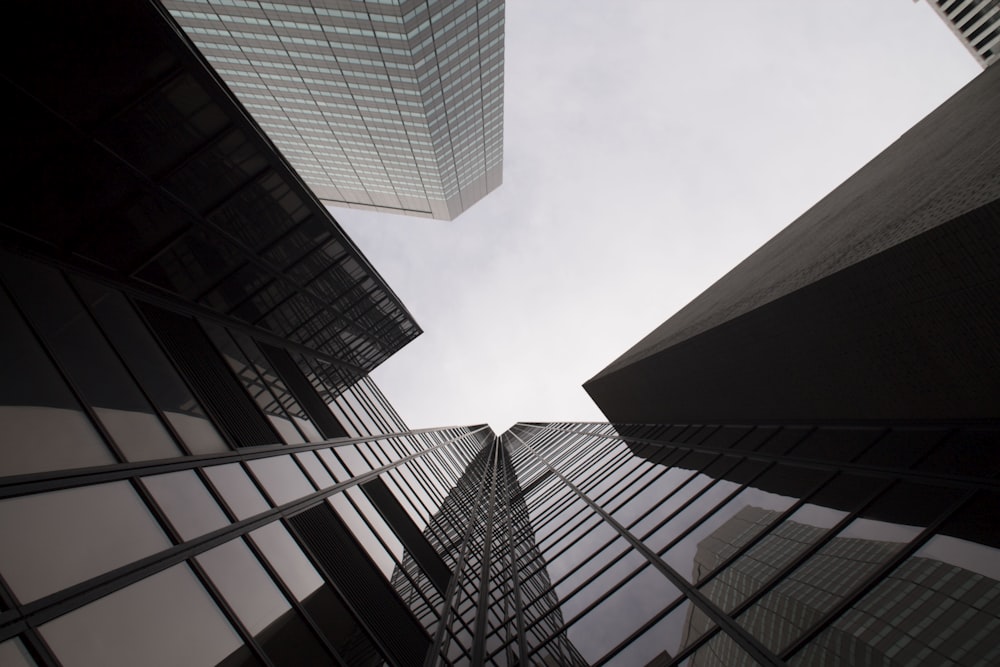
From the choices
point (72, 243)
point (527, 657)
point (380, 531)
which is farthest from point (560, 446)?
point (72, 243)

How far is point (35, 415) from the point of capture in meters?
5.70

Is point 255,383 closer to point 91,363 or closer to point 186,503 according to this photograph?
point 91,363

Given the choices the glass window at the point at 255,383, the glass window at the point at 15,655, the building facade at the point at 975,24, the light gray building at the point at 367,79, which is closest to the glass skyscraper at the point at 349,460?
the glass window at the point at 15,655

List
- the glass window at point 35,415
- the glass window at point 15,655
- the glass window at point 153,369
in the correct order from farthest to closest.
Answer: the glass window at point 153,369, the glass window at point 35,415, the glass window at point 15,655

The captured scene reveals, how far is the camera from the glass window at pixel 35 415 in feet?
17.2

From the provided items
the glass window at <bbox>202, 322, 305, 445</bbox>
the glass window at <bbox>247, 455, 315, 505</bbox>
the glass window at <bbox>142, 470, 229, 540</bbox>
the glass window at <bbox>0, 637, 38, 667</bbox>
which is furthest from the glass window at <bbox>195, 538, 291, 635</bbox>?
the glass window at <bbox>202, 322, 305, 445</bbox>

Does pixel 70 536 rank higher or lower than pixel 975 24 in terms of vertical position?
higher

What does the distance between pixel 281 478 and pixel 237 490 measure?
170cm

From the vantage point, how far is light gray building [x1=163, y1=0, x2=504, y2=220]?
5366cm

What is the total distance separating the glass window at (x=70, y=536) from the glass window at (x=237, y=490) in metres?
1.66

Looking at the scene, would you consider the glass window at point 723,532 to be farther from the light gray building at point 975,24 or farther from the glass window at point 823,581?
the light gray building at point 975,24

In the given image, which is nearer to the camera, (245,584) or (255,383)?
(245,584)

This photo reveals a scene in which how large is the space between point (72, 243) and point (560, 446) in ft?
79.4

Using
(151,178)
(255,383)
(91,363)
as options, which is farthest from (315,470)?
(151,178)
